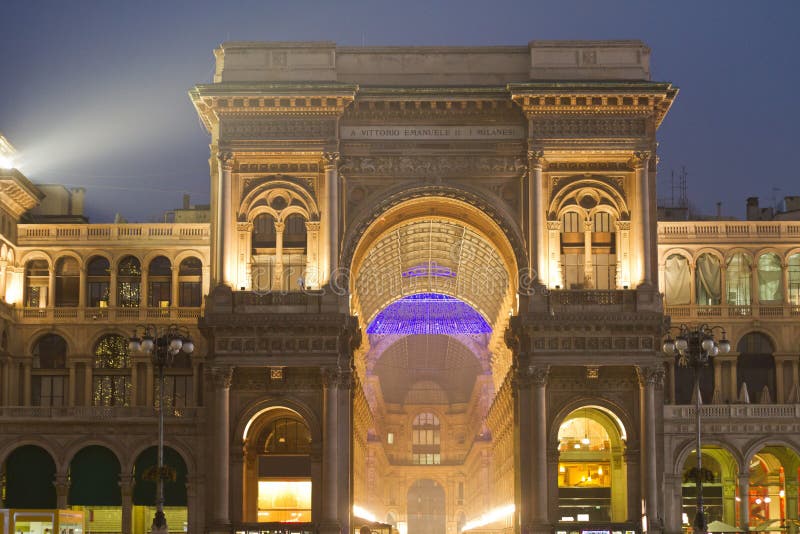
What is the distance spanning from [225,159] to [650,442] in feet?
81.4

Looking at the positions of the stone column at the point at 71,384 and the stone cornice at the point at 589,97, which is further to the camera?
the stone column at the point at 71,384

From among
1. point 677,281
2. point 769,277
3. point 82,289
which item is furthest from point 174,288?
point 769,277

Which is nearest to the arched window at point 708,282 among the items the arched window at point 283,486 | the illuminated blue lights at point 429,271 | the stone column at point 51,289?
the illuminated blue lights at point 429,271

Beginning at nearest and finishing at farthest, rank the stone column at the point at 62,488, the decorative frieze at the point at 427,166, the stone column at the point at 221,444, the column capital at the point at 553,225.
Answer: the stone column at the point at 221,444 → the column capital at the point at 553,225 → the decorative frieze at the point at 427,166 → the stone column at the point at 62,488

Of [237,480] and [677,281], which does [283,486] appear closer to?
[237,480]

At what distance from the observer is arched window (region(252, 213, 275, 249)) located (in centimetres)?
7106

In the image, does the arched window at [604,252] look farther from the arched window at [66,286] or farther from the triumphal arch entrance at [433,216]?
the arched window at [66,286]

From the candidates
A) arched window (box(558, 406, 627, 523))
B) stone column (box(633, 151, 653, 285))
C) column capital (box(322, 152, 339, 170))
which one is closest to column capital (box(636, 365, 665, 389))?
arched window (box(558, 406, 627, 523))

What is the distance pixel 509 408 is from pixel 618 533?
22500 millimetres

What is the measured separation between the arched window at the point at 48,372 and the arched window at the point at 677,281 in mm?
35528

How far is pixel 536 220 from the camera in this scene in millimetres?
69125

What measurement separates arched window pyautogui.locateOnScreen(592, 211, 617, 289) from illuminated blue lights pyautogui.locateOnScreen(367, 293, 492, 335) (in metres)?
36.2

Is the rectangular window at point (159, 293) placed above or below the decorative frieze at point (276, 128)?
below

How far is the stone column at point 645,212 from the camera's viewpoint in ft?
227
